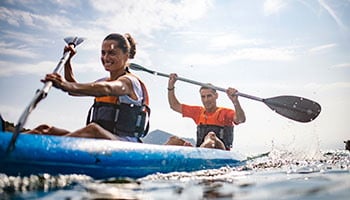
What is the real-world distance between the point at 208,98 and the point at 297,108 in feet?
5.68

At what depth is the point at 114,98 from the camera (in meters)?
3.90

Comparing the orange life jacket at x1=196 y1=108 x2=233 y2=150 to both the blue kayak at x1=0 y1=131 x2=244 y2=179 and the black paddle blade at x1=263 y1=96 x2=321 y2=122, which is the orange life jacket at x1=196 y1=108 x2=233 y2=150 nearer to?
the black paddle blade at x1=263 y1=96 x2=321 y2=122

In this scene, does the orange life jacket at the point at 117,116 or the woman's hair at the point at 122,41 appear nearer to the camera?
the orange life jacket at the point at 117,116

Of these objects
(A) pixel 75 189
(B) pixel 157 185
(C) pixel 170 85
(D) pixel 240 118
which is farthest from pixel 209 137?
(A) pixel 75 189

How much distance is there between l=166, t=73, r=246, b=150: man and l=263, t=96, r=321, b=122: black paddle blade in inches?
40.2

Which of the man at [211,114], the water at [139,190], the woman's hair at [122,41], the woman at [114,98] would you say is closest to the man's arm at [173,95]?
the man at [211,114]

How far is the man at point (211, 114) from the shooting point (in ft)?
21.5

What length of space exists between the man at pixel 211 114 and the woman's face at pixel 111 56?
240cm

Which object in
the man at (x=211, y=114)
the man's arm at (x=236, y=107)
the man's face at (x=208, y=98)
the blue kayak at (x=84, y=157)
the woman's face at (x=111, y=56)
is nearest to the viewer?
the blue kayak at (x=84, y=157)

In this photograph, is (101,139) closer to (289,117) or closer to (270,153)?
(289,117)

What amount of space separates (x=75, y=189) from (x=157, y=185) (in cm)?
67

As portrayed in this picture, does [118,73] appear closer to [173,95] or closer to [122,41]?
[122,41]

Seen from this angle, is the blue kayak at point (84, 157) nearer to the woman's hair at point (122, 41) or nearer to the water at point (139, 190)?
the water at point (139, 190)

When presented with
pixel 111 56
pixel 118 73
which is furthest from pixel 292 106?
pixel 111 56
